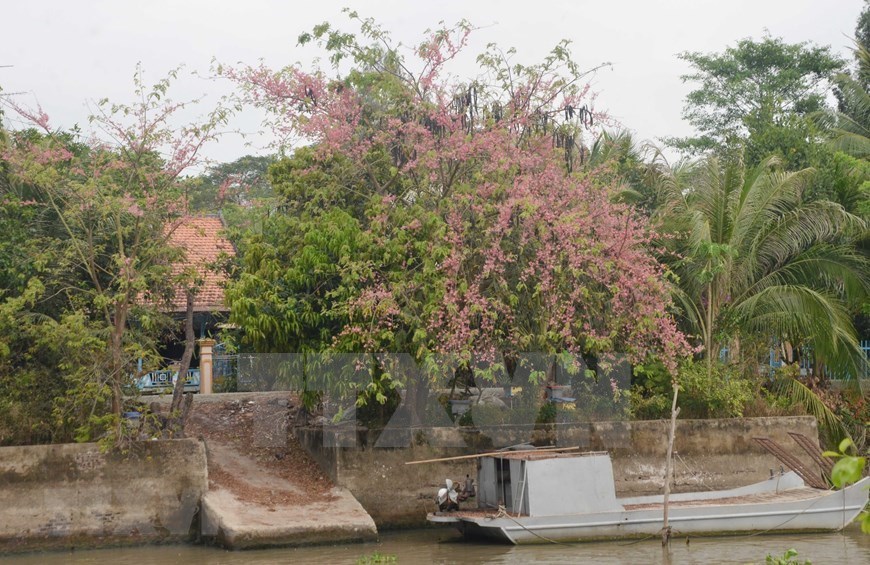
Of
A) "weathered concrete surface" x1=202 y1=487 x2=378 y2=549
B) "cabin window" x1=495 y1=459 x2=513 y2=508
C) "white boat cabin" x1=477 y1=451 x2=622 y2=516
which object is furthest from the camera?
"cabin window" x1=495 y1=459 x2=513 y2=508

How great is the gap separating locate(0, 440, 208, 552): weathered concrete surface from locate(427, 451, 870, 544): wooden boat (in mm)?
3960

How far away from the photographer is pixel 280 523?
14984 millimetres

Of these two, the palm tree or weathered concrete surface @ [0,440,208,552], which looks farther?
the palm tree

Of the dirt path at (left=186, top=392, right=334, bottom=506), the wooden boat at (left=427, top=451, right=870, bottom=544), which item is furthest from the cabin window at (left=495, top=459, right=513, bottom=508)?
the dirt path at (left=186, top=392, right=334, bottom=506)

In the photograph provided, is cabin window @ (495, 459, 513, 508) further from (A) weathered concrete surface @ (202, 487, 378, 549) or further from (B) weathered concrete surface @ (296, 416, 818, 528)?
(A) weathered concrete surface @ (202, 487, 378, 549)

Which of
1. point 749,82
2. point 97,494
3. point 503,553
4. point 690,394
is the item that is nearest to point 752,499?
point 690,394

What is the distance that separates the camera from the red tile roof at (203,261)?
17.2 m

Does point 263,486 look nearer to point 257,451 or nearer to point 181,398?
point 257,451

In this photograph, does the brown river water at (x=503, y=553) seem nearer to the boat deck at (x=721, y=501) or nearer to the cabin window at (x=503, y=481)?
the boat deck at (x=721, y=501)

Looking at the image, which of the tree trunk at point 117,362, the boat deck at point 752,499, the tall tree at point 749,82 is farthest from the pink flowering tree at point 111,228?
the tall tree at point 749,82

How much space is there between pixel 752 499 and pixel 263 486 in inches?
318

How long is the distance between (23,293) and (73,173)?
2.30m

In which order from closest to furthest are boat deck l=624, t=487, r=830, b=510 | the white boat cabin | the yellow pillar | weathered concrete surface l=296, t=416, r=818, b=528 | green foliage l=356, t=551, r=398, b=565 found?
green foliage l=356, t=551, r=398, b=565
the white boat cabin
boat deck l=624, t=487, r=830, b=510
weathered concrete surface l=296, t=416, r=818, b=528
the yellow pillar

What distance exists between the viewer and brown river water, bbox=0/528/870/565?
45.9 feet
